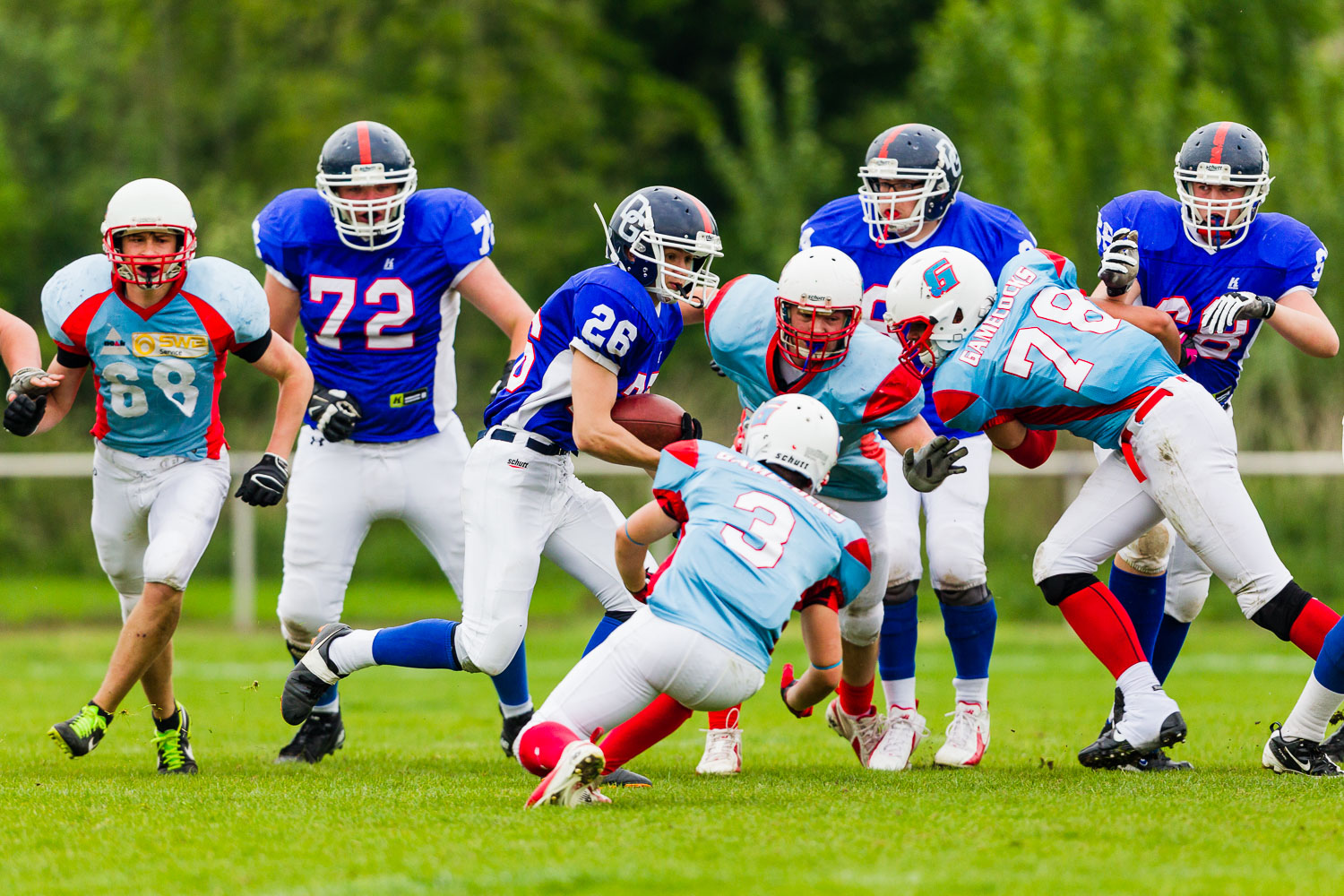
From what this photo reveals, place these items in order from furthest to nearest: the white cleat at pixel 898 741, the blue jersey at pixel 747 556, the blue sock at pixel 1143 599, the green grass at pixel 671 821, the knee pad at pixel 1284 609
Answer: the blue sock at pixel 1143 599 < the white cleat at pixel 898 741 < the knee pad at pixel 1284 609 < the blue jersey at pixel 747 556 < the green grass at pixel 671 821

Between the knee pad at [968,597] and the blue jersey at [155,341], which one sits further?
the knee pad at [968,597]

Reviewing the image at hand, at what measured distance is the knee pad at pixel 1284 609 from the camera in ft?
16.4

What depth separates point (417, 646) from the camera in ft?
16.8

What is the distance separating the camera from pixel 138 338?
5.42 metres

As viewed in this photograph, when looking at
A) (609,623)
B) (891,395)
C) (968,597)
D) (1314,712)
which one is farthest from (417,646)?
(1314,712)

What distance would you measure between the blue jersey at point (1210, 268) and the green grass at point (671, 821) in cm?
145

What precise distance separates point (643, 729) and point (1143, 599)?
7.13ft

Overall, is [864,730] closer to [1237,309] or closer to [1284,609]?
[1284,609]

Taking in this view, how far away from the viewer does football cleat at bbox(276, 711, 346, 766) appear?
589 centimetres

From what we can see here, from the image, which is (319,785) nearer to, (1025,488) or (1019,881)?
(1019,881)

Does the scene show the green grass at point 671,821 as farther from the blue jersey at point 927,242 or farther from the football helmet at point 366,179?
the football helmet at point 366,179

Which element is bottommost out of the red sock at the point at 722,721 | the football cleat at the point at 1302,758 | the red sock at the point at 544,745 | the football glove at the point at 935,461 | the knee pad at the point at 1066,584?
the football cleat at the point at 1302,758

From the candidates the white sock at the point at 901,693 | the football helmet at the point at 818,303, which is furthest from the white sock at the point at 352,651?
the white sock at the point at 901,693

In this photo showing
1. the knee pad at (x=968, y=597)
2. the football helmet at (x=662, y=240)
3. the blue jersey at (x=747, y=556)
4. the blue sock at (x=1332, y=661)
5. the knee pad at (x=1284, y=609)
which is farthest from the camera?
the knee pad at (x=968, y=597)
